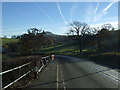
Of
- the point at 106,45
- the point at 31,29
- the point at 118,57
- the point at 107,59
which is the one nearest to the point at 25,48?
the point at 31,29

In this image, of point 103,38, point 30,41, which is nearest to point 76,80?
point 30,41

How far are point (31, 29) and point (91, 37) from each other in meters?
34.9

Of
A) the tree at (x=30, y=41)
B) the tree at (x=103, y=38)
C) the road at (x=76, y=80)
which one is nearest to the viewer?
the road at (x=76, y=80)

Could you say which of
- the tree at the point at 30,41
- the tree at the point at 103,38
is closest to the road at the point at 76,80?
the tree at the point at 30,41

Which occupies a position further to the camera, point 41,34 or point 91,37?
point 91,37

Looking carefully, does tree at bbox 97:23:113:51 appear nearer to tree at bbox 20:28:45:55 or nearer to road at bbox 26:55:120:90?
tree at bbox 20:28:45:55

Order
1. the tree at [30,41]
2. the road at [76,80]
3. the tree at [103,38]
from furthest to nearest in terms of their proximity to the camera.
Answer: the tree at [103,38]
the tree at [30,41]
the road at [76,80]

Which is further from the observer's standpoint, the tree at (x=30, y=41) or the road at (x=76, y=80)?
the tree at (x=30, y=41)

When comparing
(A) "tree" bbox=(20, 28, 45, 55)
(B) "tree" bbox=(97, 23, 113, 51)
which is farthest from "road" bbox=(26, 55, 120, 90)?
(B) "tree" bbox=(97, 23, 113, 51)

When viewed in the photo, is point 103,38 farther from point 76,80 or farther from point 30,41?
point 76,80

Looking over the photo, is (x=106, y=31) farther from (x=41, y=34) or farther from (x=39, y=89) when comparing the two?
(x=39, y=89)

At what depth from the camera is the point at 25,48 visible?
160 feet

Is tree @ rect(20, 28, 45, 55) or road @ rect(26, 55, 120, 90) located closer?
road @ rect(26, 55, 120, 90)

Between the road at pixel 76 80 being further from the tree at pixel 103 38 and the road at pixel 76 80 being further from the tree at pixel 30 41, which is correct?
the tree at pixel 103 38
